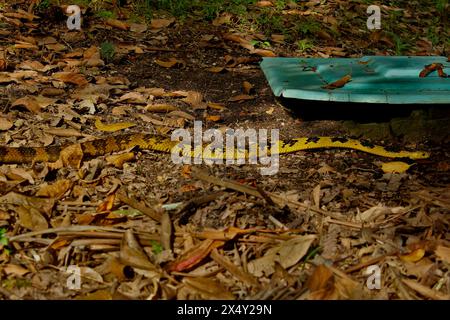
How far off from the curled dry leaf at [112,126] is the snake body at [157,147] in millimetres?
342

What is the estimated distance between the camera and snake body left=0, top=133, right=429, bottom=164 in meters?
4.36

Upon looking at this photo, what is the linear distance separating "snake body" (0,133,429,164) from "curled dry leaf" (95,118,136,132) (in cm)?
34

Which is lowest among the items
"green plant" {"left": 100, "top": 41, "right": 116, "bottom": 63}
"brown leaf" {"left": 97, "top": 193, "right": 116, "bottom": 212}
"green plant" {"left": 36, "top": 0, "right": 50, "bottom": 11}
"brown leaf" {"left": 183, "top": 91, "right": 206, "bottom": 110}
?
"brown leaf" {"left": 97, "top": 193, "right": 116, "bottom": 212}

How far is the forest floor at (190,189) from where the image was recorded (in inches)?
125

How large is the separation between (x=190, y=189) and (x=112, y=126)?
1.37m

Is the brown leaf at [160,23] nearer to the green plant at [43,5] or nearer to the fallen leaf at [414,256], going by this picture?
the green plant at [43,5]

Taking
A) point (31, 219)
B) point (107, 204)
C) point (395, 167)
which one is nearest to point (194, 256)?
point (107, 204)

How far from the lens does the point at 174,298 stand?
303cm

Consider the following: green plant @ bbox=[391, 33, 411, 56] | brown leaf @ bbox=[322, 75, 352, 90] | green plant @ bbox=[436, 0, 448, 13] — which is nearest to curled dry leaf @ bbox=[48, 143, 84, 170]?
brown leaf @ bbox=[322, 75, 352, 90]

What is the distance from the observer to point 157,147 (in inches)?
186

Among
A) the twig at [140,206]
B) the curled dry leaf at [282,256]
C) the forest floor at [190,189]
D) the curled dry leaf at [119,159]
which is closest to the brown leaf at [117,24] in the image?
the forest floor at [190,189]

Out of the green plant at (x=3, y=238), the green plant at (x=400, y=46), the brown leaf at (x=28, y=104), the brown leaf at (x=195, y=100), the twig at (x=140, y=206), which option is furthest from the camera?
the green plant at (x=400, y=46)

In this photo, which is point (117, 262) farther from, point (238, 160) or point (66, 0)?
point (66, 0)

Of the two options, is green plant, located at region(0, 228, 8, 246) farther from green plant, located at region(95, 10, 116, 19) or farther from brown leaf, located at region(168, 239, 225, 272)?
green plant, located at region(95, 10, 116, 19)
